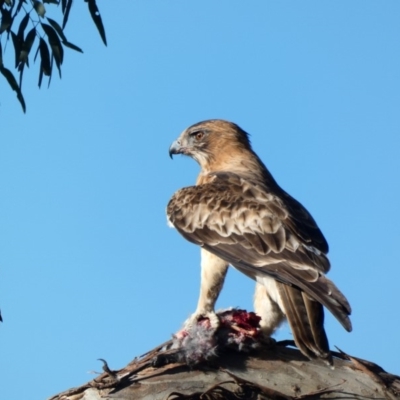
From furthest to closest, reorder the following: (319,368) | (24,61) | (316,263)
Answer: (24,61), (316,263), (319,368)

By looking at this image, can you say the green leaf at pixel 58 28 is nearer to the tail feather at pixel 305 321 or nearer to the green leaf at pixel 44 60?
the green leaf at pixel 44 60

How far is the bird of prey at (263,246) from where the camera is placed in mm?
5492

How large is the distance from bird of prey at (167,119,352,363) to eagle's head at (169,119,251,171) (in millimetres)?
177

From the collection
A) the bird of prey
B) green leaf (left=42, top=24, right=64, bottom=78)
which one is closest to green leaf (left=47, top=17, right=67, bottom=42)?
green leaf (left=42, top=24, right=64, bottom=78)

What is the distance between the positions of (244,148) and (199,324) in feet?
9.23

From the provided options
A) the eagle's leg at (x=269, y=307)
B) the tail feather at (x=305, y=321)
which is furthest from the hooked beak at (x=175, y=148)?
the tail feather at (x=305, y=321)

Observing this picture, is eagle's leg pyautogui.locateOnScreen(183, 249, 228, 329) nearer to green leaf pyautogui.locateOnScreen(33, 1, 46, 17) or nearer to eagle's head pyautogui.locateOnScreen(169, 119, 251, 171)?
eagle's head pyautogui.locateOnScreen(169, 119, 251, 171)

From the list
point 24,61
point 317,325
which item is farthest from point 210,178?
point 317,325

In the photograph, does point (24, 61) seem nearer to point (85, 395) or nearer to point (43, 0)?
point (43, 0)

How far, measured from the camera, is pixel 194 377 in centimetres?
483

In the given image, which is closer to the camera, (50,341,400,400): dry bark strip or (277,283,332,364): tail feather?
(50,341,400,400): dry bark strip

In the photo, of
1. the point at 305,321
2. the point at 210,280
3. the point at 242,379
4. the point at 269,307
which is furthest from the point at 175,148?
the point at 242,379

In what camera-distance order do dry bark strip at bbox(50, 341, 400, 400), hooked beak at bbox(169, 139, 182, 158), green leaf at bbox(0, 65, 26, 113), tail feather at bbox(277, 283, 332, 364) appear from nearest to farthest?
dry bark strip at bbox(50, 341, 400, 400), tail feather at bbox(277, 283, 332, 364), green leaf at bbox(0, 65, 26, 113), hooked beak at bbox(169, 139, 182, 158)

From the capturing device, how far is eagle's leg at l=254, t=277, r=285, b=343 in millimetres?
5918
